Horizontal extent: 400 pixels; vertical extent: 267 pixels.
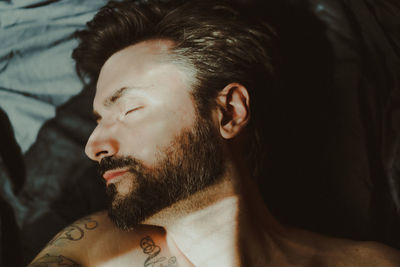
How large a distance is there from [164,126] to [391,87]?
0.81m

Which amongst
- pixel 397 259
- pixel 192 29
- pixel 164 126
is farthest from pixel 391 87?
pixel 164 126

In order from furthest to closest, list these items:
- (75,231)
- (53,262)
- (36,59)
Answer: (36,59) → (75,231) → (53,262)

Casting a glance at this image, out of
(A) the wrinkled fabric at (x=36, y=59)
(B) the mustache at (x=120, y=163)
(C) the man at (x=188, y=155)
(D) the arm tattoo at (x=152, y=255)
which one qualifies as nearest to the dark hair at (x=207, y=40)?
(C) the man at (x=188, y=155)

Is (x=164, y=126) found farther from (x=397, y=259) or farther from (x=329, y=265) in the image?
(x=397, y=259)

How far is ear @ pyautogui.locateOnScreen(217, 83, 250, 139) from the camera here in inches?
39.3

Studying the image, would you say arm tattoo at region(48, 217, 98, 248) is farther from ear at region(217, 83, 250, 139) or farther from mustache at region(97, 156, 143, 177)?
ear at region(217, 83, 250, 139)

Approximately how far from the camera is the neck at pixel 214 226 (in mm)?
965

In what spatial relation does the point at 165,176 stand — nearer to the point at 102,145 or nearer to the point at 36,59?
the point at 102,145

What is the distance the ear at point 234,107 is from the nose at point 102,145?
29 cm

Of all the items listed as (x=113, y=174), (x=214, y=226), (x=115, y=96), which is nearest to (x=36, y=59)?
(x=115, y=96)

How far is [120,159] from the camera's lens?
92 cm

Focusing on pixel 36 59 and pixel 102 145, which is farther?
pixel 36 59

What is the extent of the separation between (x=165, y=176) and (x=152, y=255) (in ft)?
0.77

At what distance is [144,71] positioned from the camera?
982mm
